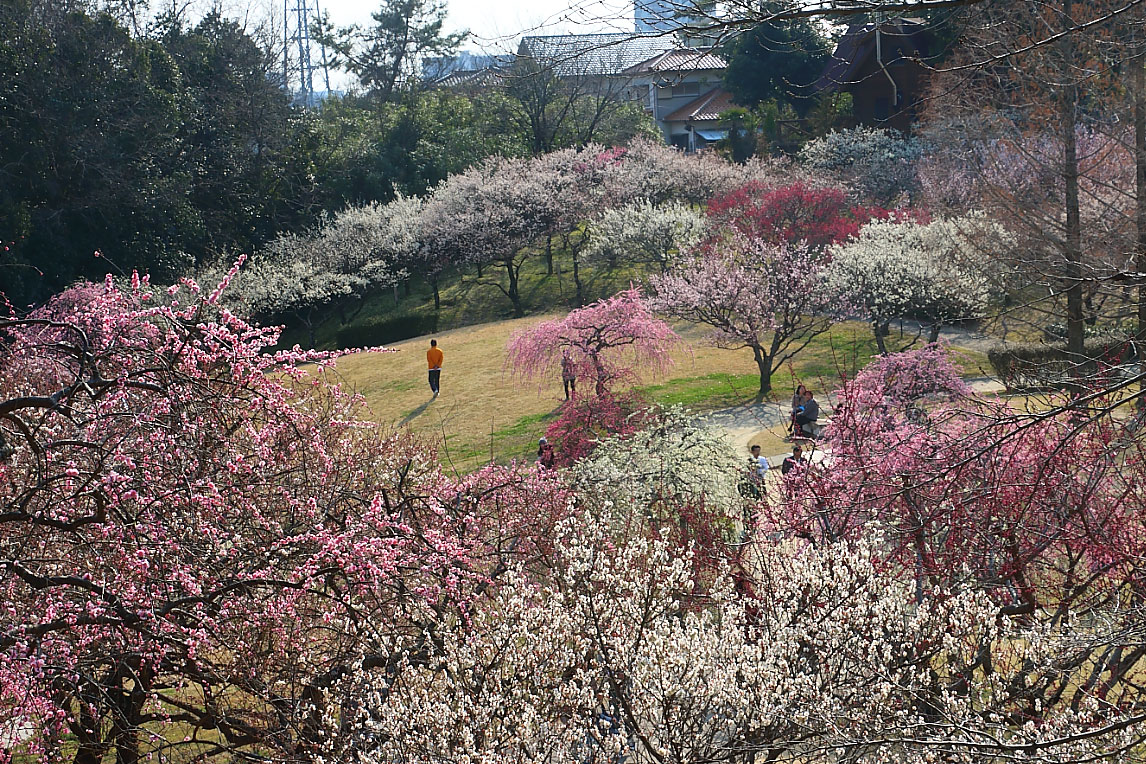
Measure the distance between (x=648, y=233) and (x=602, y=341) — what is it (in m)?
11.9

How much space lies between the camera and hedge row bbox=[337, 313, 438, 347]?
30.1 m

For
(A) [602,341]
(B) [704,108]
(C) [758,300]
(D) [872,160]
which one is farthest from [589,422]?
(B) [704,108]

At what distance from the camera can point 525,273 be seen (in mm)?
33625

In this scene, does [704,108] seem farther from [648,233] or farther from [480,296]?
[648,233]

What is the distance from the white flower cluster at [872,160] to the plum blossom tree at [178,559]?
93.1 feet

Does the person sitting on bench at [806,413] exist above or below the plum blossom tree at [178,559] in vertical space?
below

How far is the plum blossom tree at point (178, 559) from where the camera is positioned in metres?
4.54

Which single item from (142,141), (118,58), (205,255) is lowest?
(205,255)

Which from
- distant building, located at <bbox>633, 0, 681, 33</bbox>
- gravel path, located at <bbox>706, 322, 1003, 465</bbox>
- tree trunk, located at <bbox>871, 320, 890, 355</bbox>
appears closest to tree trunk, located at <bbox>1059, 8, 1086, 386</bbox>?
gravel path, located at <bbox>706, 322, 1003, 465</bbox>

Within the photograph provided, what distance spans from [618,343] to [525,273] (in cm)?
1636

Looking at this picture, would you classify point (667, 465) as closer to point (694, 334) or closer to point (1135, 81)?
point (1135, 81)

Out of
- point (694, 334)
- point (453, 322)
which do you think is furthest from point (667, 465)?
point (453, 322)

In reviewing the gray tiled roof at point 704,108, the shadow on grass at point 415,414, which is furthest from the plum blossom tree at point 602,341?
the gray tiled roof at point 704,108

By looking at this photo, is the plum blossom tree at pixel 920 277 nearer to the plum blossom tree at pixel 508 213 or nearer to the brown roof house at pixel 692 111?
the plum blossom tree at pixel 508 213
